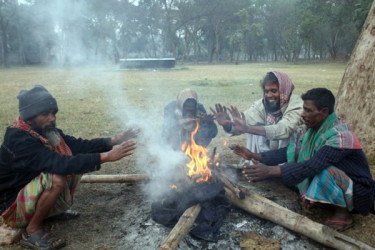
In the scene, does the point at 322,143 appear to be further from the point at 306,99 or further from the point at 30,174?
the point at 30,174

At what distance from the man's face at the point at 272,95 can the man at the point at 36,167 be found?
206 cm

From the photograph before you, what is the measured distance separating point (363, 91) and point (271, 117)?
66.1 inches

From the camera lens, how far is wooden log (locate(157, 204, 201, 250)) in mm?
2604

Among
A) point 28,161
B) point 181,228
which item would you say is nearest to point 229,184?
point 181,228

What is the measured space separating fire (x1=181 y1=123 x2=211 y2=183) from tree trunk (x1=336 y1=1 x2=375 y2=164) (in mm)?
2773

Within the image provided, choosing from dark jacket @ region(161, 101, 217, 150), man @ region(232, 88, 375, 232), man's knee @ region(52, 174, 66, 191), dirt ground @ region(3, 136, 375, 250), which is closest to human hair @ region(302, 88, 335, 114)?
man @ region(232, 88, 375, 232)

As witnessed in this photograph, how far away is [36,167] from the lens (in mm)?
2951

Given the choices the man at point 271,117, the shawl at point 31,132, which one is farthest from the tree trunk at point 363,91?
the shawl at point 31,132

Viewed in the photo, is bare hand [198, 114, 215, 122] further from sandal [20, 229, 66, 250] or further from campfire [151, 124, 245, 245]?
sandal [20, 229, 66, 250]

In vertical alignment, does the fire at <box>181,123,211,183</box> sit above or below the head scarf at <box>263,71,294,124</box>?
below

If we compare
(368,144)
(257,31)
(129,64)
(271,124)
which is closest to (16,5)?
(271,124)

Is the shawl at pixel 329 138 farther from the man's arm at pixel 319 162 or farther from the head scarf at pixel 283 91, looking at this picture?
the head scarf at pixel 283 91

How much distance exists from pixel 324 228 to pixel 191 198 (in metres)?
1.19

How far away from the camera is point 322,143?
10.5 ft
